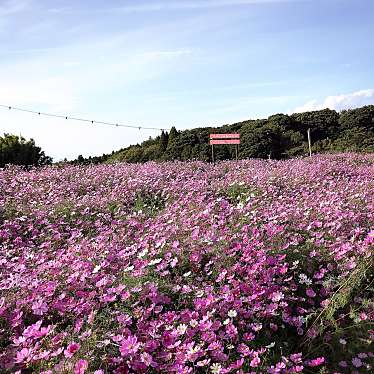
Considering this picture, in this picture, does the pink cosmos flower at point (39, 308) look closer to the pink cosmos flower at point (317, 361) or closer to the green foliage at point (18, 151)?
the pink cosmos flower at point (317, 361)

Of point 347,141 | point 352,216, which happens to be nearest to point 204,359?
point 352,216

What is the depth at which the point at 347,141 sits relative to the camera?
19484 mm

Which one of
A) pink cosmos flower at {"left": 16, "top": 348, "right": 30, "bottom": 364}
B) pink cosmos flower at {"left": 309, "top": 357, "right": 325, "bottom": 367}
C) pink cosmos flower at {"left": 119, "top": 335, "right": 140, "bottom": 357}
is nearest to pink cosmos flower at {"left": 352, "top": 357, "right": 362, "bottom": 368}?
pink cosmos flower at {"left": 309, "top": 357, "right": 325, "bottom": 367}

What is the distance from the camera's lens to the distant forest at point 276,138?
62.5 ft

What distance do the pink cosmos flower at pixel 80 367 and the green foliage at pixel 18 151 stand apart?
13.7 metres

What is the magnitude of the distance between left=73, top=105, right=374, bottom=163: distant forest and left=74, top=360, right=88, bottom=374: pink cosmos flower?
49.3 feet

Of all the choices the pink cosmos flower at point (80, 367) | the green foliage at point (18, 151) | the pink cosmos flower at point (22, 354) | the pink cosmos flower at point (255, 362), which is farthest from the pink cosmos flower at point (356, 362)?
the green foliage at point (18, 151)

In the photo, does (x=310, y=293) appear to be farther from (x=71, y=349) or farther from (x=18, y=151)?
(x=18, y=151)

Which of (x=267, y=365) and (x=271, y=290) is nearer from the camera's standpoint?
(x=267, y=365)

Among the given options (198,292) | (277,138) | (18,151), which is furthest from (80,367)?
(277,138)

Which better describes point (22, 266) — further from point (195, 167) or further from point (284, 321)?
point (195, 167)

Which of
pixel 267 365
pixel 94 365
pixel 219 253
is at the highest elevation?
pixel 219 253

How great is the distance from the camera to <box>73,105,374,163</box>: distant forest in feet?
62.5

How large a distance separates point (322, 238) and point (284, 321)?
1349mm
